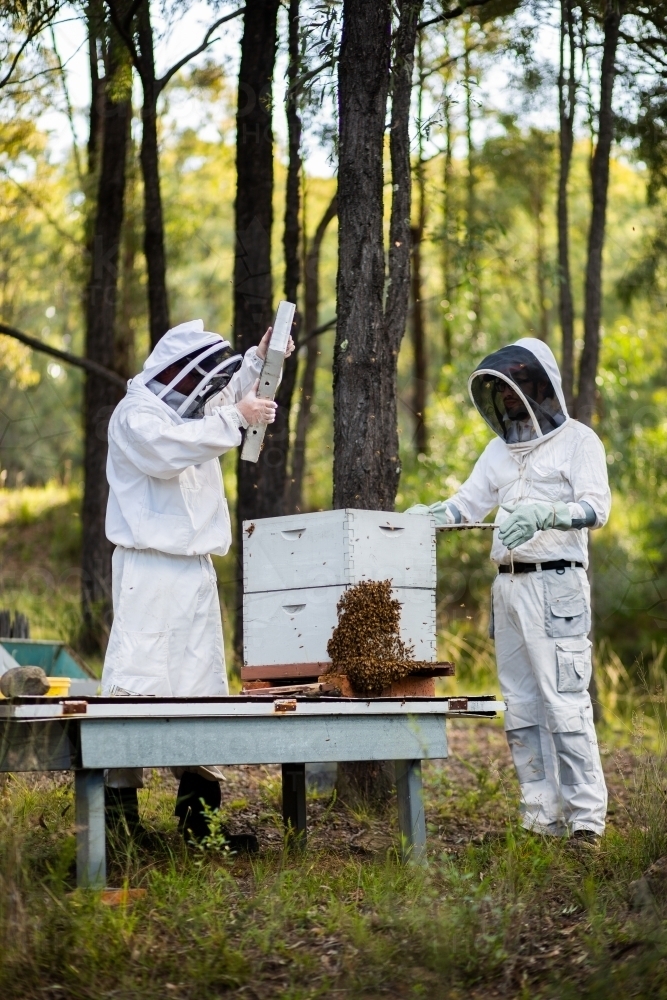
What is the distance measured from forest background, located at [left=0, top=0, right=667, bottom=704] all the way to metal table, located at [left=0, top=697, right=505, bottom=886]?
108 cm

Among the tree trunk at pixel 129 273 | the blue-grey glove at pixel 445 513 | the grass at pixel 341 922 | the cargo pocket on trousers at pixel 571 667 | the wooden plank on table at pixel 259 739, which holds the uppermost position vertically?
the tree trunk at pixel 129 273

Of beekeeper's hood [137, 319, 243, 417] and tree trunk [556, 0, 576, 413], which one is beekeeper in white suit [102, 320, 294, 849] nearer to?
beekeeper's hood [137, 319, 243, 417]

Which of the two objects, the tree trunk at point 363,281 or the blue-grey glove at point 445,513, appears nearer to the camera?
the blue-grey glove at point 445,513

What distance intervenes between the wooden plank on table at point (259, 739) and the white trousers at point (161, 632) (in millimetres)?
654

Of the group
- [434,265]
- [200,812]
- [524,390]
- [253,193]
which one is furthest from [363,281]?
[434,265]

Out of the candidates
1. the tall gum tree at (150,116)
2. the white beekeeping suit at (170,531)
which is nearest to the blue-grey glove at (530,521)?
the white beekeeping suit at (170,531)

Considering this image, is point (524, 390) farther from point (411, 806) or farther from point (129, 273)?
point (129, 273)

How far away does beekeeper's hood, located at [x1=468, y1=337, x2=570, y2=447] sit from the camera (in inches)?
202

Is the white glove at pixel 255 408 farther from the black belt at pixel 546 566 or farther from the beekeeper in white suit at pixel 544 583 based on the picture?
the black belt at pixel 546 566

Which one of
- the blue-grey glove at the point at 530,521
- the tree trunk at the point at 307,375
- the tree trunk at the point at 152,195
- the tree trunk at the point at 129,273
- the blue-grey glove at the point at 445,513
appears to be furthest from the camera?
the tree trunk at the point at 129,273

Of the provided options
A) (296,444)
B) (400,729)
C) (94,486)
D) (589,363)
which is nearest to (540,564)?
(400,729)

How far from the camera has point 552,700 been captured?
498 centimetres

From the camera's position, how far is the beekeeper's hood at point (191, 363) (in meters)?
4.71

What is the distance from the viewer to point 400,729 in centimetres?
432
